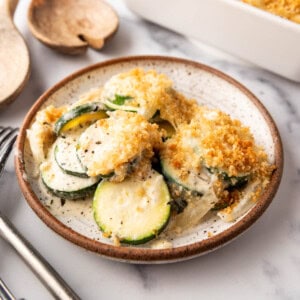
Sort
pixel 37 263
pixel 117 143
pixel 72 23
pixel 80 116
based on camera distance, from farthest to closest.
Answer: pixel 72 23 < pixel 80 116 < pixel 117 143 < pixel 37 263

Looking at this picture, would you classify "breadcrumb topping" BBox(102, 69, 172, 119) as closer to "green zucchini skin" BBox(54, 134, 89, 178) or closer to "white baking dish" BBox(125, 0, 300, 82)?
"green zucchini skin" BBox(54, 134, 89, 178)

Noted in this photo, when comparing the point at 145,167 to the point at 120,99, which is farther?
the point at 120,99

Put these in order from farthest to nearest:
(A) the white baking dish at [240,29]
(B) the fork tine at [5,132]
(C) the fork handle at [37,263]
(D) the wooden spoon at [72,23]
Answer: (D) the wooden spoon at [72,23] < (A) the white baking dish at [240,29] < (B) the fork tine at [5,132] < (C) the fork handle at [37,263]

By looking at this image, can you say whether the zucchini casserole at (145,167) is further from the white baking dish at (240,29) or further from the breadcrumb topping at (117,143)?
the white baking dish at (240,29)

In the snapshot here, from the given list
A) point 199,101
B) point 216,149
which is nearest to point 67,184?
point 216,149

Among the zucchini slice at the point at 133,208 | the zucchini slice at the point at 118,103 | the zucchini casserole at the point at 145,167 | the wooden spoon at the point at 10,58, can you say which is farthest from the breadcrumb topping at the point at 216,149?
the wooden spoon at the point at 10,58

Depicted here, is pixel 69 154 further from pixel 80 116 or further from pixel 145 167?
pixel 145 167

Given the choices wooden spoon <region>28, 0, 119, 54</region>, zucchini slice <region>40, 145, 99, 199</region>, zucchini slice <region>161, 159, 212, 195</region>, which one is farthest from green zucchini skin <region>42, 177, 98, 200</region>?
wooden spoon <region>28, 0, 119, 54</region>

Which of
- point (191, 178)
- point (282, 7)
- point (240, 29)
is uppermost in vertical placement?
point (282, 7)
